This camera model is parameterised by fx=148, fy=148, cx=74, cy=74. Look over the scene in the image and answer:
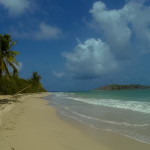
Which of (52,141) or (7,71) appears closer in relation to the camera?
(52,141)

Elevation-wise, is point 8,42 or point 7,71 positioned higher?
point 8,42

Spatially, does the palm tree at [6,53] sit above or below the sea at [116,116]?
above

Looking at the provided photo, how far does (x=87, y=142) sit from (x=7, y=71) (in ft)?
53.5

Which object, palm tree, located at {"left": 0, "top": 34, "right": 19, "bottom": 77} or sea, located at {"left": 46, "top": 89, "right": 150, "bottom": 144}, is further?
palm tree, located at {"left": 0, "top": 34, "right": 19, "bottom": 77}

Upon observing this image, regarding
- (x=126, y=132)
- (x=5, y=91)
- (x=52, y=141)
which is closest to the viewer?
(x=52, y=141)

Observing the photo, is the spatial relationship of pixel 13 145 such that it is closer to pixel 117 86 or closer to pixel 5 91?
pixel 5 91

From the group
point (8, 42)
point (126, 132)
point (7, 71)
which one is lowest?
point (126, 132)

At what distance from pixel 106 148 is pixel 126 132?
6.30ft

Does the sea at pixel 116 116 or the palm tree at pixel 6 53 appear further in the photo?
the palm tree at pixel 6 53

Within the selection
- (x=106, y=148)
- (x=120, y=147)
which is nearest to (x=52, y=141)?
(x=106, y=148)

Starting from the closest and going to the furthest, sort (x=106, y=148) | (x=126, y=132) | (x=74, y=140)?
(x=106, y=148)
(x=74, y=140)
(x=126, y=132)

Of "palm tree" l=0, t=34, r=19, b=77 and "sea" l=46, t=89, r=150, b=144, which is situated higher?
"palm tree" l=0, t=34, r=19, b=77

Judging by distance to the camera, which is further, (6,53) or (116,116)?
(6,53)

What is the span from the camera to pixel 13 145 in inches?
149
